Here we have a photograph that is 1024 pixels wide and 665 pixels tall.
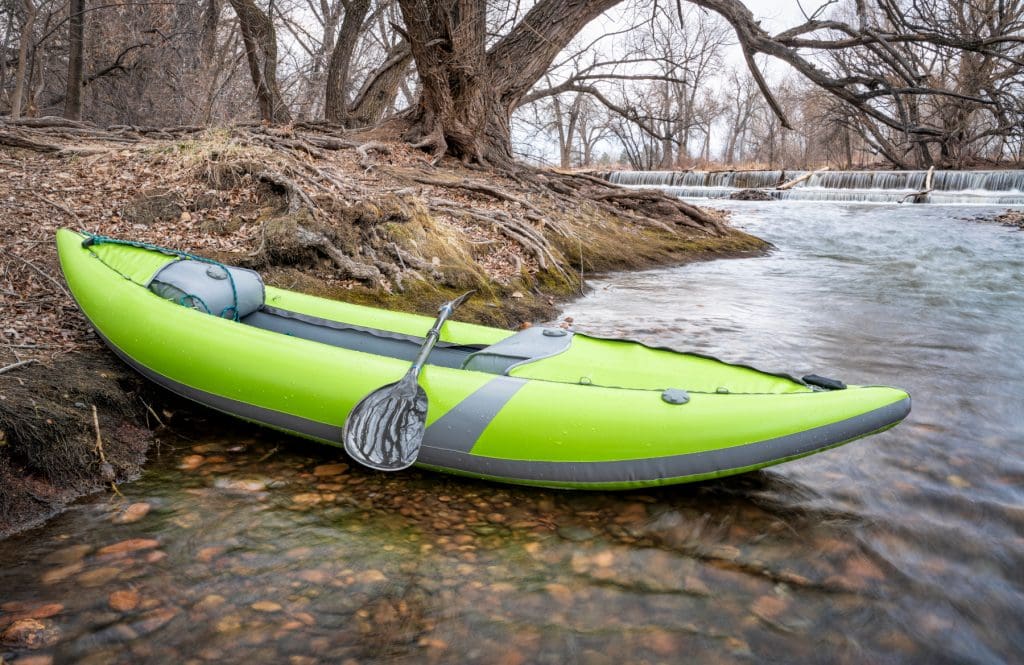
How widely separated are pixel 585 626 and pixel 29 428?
2165 mm

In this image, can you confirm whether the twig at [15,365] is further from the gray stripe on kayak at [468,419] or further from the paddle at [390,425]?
the gray stripe on kayak at [468,419]

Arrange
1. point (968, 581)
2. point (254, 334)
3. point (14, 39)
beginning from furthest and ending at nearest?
point (14, 39)
point (254, 334)
point (968, 581)

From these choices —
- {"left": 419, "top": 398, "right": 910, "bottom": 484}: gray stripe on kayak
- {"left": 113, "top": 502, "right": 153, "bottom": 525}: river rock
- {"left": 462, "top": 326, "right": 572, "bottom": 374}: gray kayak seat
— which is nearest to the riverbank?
{"left": 113, "top": 502, "right": 153, "bottom": 525}: river rock

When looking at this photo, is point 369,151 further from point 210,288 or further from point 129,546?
point 129,546

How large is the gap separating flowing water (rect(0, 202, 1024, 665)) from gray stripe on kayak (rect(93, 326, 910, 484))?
0.41 feet

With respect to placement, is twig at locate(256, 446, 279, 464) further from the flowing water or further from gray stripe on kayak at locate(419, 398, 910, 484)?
gray stripe on kayak at locate(419, 398, 910, 484)

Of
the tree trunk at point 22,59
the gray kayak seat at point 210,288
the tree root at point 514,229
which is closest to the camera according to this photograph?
the gray kayak seat at point 210,288

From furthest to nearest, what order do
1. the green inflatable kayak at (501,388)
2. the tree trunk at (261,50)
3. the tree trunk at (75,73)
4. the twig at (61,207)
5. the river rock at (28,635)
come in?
the tree trunk at (261,50), the tree trunk at (75,73), the twig at (61,207), the green inflatable kayak at (501,388), the river rock at (28,635)

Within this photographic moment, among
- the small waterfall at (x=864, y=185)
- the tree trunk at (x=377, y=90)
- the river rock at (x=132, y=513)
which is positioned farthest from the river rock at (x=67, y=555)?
the small waterfall at (x=864, y=185)

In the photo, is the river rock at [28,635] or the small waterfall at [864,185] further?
the small waterfall at [864,185]

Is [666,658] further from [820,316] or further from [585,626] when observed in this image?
[820,316]

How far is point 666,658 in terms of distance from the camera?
196 centimetres

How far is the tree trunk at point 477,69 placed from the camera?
851 centimetres

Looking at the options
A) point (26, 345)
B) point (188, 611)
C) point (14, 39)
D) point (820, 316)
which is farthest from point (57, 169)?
point (14, 39)
